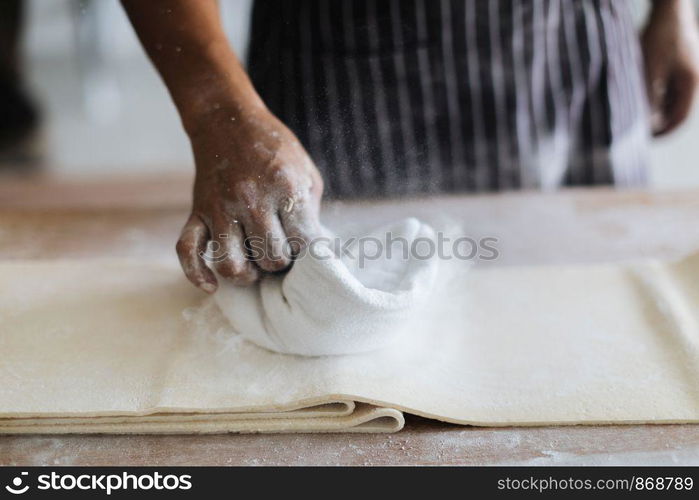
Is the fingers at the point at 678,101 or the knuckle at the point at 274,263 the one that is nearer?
the knuckle at the point at 274,263

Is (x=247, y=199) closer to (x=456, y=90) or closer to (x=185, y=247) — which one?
(x=185, y=247)

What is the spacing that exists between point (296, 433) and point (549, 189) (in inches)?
27.5

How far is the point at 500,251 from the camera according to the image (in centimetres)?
105

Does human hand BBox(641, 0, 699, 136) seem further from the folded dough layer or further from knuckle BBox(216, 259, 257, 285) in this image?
knuckle BBox(216, 259, 257, 285)

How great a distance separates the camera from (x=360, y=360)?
76cm

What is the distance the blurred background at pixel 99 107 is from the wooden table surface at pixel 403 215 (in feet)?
1.39

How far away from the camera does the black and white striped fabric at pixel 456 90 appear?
87cm

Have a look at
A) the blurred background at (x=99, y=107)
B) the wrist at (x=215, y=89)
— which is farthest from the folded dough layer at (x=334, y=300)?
the blurred background at (x=99, y=107)

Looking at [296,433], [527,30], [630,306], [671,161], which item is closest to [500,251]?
[630,306]

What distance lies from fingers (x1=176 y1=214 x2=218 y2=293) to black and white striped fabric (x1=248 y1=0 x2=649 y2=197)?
0.14 m

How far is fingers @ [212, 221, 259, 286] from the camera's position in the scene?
2.44ft

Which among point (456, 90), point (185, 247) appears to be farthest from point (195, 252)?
point (456, 90)

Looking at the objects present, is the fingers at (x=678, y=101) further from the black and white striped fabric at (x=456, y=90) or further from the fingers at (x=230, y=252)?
the fingers at (x=230, y=252)

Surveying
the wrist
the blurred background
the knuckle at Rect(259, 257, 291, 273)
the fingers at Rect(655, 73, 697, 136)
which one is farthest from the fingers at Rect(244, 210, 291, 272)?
the blurred background
